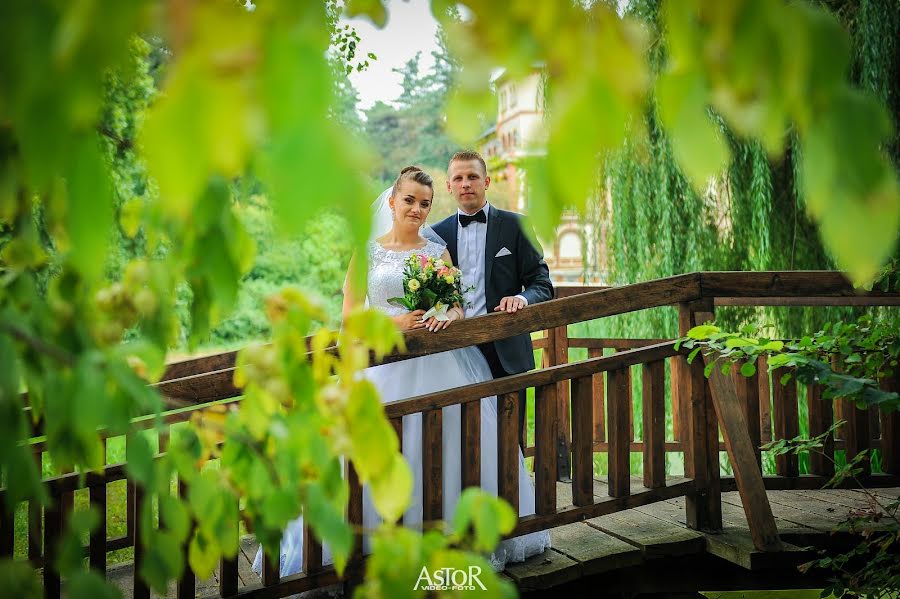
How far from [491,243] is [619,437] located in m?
1.28

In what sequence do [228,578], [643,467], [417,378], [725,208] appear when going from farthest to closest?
1. [725,208]
2. [417,378]
3. [643,467]
4. [228,578]

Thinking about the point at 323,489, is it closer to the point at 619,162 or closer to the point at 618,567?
the point at 618,567

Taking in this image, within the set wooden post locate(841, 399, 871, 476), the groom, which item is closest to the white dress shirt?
the groom

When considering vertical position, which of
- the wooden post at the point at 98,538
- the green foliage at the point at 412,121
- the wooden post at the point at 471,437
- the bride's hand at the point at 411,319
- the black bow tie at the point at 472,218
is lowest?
the wooden post at the point at 98,538

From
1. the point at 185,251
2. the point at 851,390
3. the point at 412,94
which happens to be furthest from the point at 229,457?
the point at 412,94

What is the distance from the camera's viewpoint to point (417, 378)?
353 centimetres

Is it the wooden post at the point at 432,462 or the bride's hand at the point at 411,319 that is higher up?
the bride's hand at the point at 411,319

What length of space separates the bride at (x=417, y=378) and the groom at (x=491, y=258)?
14 centimetres

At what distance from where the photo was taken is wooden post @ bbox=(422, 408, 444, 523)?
2.74 meters

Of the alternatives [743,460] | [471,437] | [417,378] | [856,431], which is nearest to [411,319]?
[417,378]

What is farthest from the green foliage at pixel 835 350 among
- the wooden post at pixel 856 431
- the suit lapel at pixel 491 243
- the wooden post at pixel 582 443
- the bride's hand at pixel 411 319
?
the suit lapel at pixel 491 243

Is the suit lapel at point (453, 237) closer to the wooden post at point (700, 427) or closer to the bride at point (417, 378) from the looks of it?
the bride at point (417, 378)

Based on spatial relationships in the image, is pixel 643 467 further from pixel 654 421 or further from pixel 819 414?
pixel 819 414

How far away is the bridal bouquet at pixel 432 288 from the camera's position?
10.6 ft
